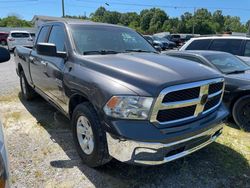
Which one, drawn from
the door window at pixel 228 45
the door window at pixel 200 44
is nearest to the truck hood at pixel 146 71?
the door window at pixel 200 44

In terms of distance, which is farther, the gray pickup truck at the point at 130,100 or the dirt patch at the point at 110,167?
the dirt patch at the point at 110,167

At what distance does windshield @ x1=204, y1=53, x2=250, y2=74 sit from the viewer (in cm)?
589

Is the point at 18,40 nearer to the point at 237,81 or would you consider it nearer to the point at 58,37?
the point at 58,37

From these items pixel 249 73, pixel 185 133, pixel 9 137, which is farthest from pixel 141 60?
pixel 249 73

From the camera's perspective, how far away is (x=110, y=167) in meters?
3.66

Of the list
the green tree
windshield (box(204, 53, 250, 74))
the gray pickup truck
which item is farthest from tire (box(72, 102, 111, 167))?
the green tree

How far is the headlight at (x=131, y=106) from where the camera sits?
2936 millimetres

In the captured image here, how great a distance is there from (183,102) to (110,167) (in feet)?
4.22

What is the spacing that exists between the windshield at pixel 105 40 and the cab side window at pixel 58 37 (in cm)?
23

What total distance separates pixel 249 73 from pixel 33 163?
4319 mm

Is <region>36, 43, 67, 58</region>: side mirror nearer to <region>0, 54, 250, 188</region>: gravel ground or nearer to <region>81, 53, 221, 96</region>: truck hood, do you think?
<region>81, 53, 221, 96</region>: truck hood

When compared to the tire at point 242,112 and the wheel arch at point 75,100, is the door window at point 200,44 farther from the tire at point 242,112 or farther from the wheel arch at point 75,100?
the wheel arch at point 75,100

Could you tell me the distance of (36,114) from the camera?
230 inches

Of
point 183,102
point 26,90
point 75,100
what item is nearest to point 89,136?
point 75,100
